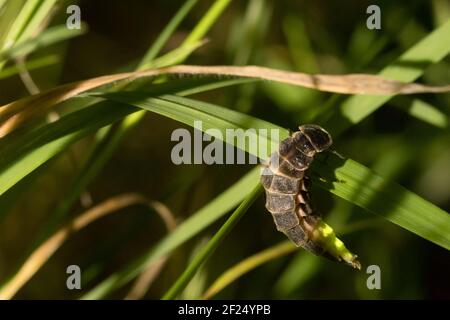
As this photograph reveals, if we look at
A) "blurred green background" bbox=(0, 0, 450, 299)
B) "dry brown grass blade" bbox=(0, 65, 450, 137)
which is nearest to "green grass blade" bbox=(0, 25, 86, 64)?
"dry brown grass blade" bbox=(0, 65, 450, 137)

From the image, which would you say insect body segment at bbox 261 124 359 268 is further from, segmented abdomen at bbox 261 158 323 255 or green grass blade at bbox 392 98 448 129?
green grass blade at bbox 392 98 448 129

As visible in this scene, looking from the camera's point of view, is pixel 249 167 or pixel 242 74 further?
pixel 249 167

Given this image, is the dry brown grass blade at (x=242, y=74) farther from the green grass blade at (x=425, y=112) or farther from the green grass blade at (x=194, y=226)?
the green grass blade at (x=425, y=112)

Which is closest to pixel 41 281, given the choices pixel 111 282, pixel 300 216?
pixel 111 282

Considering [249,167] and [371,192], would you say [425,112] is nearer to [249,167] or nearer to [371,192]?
[371,192]

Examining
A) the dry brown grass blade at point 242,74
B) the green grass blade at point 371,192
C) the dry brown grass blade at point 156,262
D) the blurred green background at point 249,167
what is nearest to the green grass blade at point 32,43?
the dry brown grass blade at point 242,74

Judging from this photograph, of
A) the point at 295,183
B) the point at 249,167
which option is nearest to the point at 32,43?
the point at 295,183
